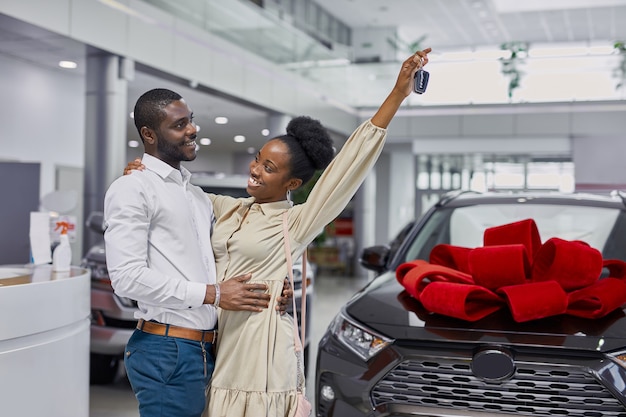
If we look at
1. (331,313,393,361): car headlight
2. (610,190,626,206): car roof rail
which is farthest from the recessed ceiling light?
(331,313,393,361): car headlight

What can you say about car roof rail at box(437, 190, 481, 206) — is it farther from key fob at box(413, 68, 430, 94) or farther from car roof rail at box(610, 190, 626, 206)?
key fob at box(413, 68, 430, 94)

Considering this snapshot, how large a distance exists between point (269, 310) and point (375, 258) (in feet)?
6.19

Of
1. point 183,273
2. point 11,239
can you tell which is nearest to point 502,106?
point 11,239

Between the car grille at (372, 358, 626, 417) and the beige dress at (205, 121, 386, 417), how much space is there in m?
0.81

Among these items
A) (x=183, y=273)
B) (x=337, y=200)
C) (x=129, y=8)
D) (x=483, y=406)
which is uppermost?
(x=129, y=8)

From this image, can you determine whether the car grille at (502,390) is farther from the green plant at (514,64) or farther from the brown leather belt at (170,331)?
the green plant at (514,64)

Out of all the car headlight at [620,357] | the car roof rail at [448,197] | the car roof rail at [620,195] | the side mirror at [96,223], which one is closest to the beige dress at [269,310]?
the car headlight at [620,357]

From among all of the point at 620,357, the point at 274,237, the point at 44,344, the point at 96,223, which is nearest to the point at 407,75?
the point at 274,237

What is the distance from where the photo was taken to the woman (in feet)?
6.19

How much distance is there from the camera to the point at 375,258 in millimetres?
3752

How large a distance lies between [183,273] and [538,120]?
45.9 ft

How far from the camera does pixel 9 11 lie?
6254 mm

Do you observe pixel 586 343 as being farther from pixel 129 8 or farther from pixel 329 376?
pixel 129 8

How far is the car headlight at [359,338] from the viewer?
273cm
